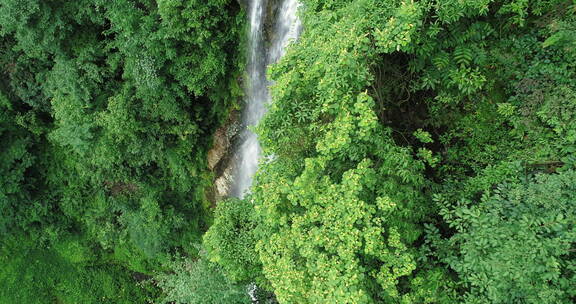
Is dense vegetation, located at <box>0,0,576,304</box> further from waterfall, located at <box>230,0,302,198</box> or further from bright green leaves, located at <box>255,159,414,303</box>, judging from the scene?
waterfall, located at <box>230,0,302,198</box>

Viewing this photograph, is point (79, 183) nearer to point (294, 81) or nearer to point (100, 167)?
point (100, 167)

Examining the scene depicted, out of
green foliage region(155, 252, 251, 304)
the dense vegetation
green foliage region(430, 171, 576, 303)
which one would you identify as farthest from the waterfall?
green foliage region(430, 171, 576, 303)

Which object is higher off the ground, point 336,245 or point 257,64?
point 257,64

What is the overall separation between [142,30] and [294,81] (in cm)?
434

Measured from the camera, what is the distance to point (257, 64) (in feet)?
25.6

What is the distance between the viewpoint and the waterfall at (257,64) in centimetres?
685

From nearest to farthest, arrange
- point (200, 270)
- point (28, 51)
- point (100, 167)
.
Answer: point (200, 270) → point (28, 51) → point (100, 167)

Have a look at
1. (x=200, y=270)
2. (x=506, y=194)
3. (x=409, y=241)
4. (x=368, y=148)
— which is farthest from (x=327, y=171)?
(x=200, y=270)

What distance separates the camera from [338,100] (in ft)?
13.4

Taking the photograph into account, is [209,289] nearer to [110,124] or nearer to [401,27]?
[110,124]

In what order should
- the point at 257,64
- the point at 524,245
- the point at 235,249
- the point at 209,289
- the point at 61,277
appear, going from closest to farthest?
the point at 524,245, the point at 235,249, the point at 209,289, the point at 257,64, the point at 61,277

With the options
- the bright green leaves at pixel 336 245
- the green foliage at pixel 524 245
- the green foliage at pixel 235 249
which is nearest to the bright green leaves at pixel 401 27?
the bright green leaves at pixel 336 245

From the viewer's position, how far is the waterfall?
6.85 metres

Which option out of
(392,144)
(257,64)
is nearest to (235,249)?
(392,144)
